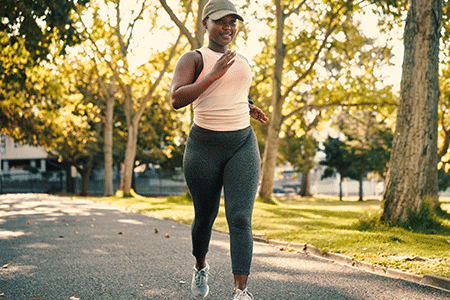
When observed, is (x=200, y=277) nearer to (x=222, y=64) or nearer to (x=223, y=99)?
(x=223, y=99)

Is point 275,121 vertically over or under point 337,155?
over

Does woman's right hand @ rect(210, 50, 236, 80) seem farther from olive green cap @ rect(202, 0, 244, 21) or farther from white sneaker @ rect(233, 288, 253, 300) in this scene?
white sneaker @ rect(233, 288, 253, 300)

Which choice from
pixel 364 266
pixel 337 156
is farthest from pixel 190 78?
pixel 337 156

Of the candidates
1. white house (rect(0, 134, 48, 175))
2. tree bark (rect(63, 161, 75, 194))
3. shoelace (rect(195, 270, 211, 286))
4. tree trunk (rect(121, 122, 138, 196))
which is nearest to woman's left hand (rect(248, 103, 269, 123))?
shoelace (rect(195, 270, 211, 286))

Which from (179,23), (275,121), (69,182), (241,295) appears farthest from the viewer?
(69,182)

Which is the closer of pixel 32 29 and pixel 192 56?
pixel 192 56

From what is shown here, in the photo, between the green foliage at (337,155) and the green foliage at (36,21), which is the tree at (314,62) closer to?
the green foliage at (36,21)

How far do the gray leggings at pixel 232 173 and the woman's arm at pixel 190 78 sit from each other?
34cm

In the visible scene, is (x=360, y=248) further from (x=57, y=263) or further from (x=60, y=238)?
(x=60, y=238)

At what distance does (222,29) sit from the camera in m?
3.08

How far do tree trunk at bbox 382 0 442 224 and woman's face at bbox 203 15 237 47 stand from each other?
6.02 m

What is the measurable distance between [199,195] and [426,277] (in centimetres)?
256

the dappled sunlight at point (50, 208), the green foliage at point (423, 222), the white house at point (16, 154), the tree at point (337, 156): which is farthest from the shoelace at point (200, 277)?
the white house at point (16, 154)

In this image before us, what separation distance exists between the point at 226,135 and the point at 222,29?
0.72 m
